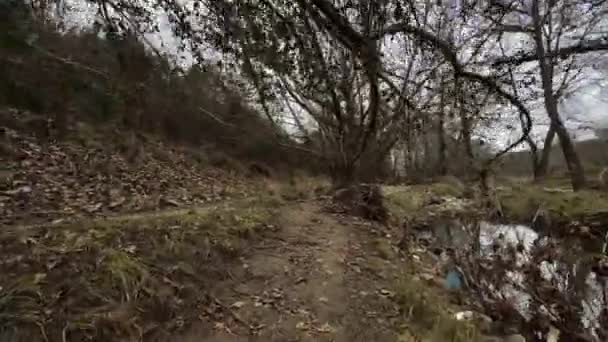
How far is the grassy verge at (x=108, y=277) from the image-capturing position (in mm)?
2465

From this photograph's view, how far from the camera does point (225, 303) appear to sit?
10.5 feet

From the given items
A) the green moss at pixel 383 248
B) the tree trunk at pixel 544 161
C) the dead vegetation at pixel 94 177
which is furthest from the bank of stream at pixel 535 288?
the tree trunk at pixel 544 161

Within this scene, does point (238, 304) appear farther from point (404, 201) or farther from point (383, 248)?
point (404, 201)

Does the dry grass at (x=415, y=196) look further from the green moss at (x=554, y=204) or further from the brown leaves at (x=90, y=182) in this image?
the brown leaves at (x=90, y=182)

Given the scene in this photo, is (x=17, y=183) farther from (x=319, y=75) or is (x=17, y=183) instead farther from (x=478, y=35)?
(x=478, y=35)

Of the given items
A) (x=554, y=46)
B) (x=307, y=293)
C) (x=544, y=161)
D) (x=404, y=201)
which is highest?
(x=554, y=46)

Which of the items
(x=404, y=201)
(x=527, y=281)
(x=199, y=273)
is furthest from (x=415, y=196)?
(x=199, y=273)

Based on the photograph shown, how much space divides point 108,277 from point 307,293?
4.84 feet

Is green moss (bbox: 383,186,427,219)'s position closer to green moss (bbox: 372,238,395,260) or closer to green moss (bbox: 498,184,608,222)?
green moss (bbox: 498,184,608,222)

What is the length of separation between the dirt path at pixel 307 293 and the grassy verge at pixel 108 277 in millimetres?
208

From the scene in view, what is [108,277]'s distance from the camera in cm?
289

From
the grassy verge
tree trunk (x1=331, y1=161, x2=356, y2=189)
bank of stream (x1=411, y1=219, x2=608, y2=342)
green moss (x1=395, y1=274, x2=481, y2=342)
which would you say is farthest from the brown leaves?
bank of stream (x1=411, y1=219, x2=608, y2=342)

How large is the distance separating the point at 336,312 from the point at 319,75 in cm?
192

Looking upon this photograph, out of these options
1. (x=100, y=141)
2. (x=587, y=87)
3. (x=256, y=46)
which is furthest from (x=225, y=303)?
(x=587, y=87)
